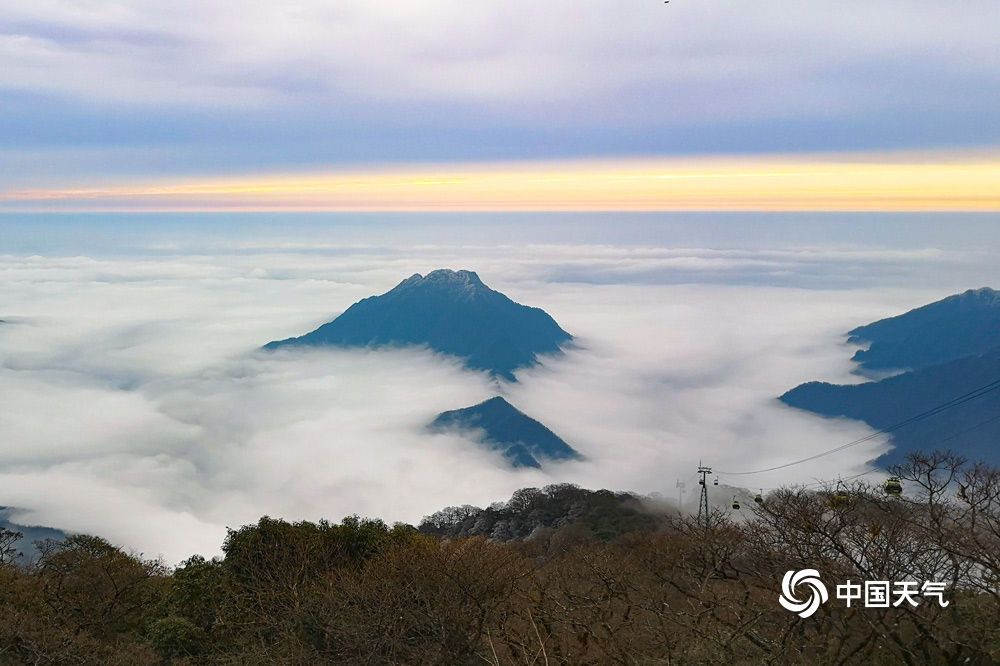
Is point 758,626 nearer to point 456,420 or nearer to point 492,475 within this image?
point 492,475

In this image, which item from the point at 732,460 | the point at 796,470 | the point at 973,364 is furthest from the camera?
the point at 973,364

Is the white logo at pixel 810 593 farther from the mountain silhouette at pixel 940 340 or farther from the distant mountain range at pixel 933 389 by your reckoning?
the mountain silhouette at pixel 940 340

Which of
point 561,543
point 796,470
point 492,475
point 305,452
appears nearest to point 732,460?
point 796,470

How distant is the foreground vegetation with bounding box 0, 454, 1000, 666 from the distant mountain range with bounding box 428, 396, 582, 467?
117 m

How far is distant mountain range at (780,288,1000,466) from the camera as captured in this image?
12412 cm

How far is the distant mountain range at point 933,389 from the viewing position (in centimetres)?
12412

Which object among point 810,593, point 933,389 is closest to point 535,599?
point 810,593

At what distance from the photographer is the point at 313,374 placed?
199m

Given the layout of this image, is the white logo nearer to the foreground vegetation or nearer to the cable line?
the foreground vegetation

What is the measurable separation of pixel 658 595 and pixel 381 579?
6594 mm

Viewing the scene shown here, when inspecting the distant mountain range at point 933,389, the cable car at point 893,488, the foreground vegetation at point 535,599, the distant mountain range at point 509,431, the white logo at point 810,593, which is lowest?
the distant mountain range at point 509,431

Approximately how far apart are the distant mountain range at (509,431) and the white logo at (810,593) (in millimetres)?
124872

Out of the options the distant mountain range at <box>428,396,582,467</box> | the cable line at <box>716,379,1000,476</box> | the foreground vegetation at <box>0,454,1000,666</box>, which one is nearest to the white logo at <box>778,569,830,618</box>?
the foreground vegetation at <box>0,454,1000,666</box>

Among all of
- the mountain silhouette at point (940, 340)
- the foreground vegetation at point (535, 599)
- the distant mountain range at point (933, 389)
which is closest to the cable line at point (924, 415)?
the distant mountain range at point (933, 389)
